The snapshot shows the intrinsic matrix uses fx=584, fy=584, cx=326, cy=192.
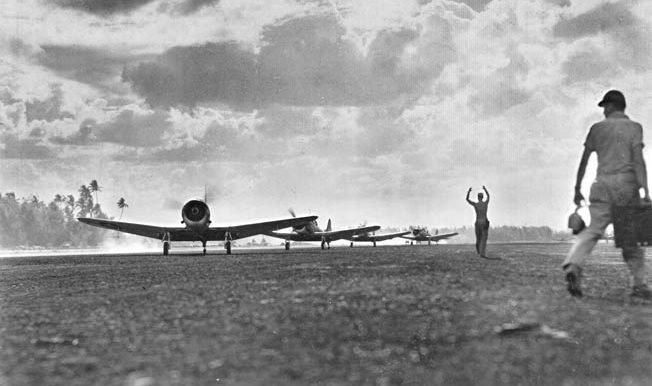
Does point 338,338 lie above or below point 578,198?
below

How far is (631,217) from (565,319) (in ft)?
6.18

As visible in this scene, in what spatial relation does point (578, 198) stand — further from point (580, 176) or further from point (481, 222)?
point (481, 222)

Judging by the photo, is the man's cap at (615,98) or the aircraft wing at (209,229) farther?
the aircraft wing at (209,229)

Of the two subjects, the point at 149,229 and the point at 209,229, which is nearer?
the point at 209,229

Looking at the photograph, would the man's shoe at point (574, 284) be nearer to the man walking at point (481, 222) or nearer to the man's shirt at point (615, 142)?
the man's shirt at point (615, 142)

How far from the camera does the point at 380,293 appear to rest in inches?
201

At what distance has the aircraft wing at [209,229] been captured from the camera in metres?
26.7

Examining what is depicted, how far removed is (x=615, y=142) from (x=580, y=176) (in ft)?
1.43

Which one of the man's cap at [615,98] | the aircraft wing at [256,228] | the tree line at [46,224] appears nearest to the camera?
the man's cap at [615,98]

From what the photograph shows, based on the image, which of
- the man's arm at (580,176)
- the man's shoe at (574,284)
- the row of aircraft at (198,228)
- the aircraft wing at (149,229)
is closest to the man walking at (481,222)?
the man's arm at (580,176)

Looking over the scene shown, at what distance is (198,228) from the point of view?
83.2ft

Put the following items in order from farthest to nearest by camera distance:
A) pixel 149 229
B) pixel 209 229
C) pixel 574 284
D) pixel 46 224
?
pixel 46 224 → pixel 149 229 → pixel 209 229 → pixel 574 284

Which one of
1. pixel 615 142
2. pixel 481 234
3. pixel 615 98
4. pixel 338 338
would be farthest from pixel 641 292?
pixel 481 234

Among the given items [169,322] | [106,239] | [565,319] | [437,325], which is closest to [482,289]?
[565,319]
